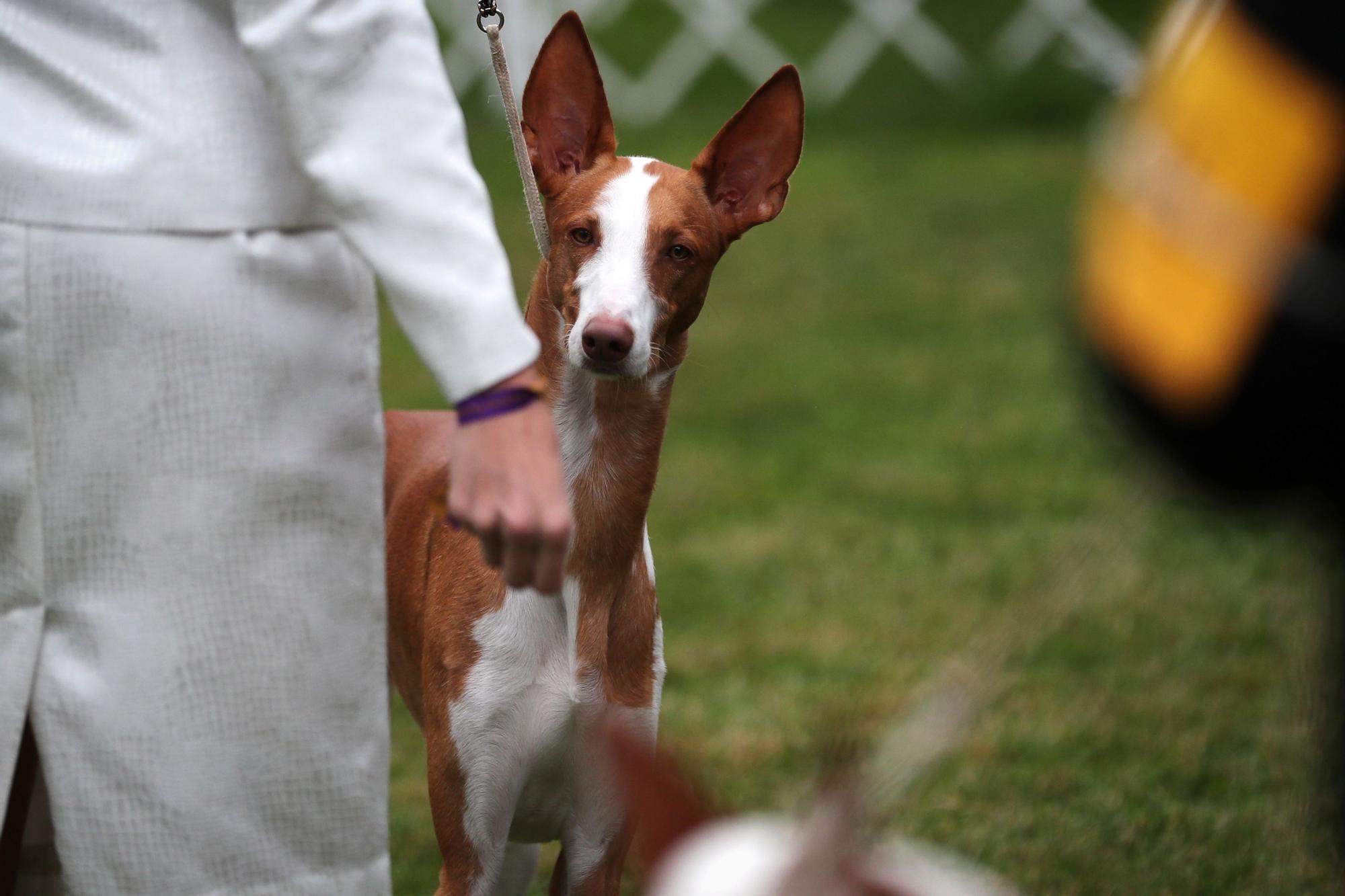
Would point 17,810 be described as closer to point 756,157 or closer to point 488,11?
point 488,11

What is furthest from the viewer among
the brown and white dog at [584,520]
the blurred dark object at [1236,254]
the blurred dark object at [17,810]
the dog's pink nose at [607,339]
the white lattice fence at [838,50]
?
the white lattice fence at [838,50]

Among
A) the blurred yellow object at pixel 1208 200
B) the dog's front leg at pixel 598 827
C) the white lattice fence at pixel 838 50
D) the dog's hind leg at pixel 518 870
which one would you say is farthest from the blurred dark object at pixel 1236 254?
the white lattice fence at pixel 838 50

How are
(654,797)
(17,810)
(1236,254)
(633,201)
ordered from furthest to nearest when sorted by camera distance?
(633,201), (17,810), (654,797), (1236,254)

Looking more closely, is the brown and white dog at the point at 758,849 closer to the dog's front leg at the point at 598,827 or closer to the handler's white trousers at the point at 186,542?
the handler's white trousers at the point at 186,542

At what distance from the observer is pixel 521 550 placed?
4.52ft

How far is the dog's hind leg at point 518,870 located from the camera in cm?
250

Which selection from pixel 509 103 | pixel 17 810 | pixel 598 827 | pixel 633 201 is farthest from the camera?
pixel 598 827

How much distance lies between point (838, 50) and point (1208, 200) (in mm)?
11292

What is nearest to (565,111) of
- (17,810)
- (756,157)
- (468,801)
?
(756,157)

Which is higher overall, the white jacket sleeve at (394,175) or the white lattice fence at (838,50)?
the white jacket sleeve at (394,175)

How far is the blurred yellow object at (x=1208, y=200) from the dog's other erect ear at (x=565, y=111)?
89 cm

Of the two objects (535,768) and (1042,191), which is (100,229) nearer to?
(535,768)

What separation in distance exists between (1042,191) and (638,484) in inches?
307

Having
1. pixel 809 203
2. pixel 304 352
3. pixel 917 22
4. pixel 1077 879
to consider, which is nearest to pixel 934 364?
pixel 809 203
